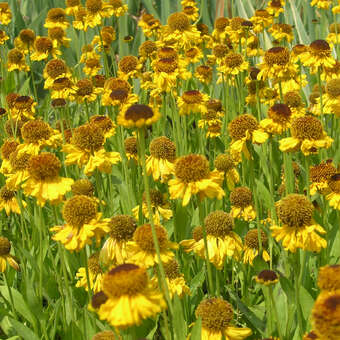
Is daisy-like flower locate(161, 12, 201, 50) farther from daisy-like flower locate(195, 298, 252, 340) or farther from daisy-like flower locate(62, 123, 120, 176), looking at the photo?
daisy-like flower locate(195, 298, 252, 340)

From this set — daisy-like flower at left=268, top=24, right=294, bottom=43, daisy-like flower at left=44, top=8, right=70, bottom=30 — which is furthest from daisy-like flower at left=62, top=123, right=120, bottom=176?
daisy-like flower at left=44, top=8, right=70, bottom=30

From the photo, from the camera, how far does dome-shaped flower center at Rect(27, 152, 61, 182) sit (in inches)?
74.2

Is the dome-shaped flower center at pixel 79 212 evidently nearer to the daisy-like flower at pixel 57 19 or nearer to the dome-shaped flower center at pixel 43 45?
the dome-shaped flower center at pixel 43 45

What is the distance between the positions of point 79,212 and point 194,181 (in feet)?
1.17

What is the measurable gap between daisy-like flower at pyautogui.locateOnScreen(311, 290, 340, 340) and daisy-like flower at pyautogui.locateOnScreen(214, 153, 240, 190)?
65.1 inches

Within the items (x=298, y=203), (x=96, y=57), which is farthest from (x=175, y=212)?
(x=96, y=57)

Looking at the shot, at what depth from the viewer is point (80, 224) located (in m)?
1.75

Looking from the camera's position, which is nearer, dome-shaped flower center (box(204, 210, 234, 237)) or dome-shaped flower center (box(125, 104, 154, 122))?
dome-shaped flower center (box(125, 104, 154, 122))

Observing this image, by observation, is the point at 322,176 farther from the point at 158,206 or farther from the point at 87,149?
the point at 87,149

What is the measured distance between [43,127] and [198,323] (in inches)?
48.4

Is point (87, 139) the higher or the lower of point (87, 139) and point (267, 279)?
the higher

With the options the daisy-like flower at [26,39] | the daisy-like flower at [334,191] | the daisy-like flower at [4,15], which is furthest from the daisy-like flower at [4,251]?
the daisy-like flower at [4,15]

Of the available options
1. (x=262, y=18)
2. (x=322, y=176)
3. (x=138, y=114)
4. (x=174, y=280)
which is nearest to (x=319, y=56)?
(x=322, y=176)

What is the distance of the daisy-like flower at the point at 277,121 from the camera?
7.63 ft
